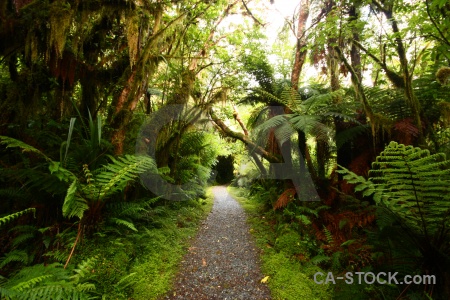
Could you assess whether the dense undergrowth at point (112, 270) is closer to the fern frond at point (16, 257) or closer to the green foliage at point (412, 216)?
the fern frond at point (16, 257)

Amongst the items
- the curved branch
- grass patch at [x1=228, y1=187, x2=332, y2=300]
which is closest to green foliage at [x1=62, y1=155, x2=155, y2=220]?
grass patch at [x1=228, y1=187, x2=332, y2=300]

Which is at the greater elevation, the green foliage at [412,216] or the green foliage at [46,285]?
the green foliage at [412,216]

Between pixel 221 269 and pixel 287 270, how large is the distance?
0.83 meters

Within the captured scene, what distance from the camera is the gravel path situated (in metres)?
2.44

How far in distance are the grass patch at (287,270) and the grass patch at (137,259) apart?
3.87 ft

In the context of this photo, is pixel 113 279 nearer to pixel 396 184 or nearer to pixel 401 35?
pixel 396 184

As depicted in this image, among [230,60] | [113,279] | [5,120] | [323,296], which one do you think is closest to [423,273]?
[323,296]

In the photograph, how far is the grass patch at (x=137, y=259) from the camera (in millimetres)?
2197

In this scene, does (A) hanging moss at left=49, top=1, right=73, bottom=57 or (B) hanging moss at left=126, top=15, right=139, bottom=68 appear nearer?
(A) hanging moss at left=49, top=1, right=73, bottom=57

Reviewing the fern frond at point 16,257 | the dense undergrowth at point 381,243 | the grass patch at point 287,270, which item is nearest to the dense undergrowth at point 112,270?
the fern frond at point 16,257

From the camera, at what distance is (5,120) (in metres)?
3.18

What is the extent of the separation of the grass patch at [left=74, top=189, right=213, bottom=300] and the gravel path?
0.18 m

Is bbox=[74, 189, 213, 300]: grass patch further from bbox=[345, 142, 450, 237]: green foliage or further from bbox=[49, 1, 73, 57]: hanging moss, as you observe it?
bbox=[49, 1, 73, 57]: hanging moss

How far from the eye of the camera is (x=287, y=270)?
8.83 feet
